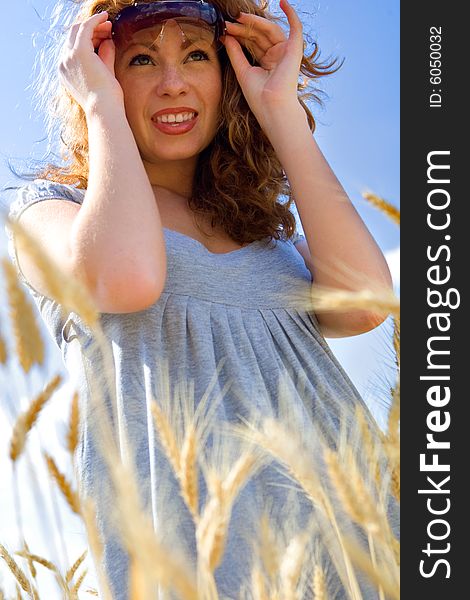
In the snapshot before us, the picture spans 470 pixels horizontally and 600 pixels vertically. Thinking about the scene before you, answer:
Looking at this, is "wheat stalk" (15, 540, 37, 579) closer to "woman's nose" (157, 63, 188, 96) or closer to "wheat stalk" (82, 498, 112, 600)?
"wheat stalk" (82, 498, 112, 600)

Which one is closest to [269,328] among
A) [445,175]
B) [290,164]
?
[290,164]

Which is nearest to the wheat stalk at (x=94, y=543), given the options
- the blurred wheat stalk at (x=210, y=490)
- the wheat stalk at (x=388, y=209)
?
the blurred wheat stalk at (x=210, y=490)

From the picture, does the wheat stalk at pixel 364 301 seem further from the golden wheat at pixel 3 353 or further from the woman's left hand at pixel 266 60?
the woman's left hand at pixel 266 60

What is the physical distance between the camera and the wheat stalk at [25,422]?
0.96m

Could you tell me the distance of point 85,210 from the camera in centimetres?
150

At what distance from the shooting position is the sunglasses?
1822mm

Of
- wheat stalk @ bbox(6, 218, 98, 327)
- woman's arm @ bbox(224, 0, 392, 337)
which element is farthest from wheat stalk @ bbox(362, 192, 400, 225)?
woman's arm @ bbox(224, 0, 392, 337)

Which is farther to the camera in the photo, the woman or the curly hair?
the curly hair

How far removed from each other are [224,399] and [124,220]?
40cm

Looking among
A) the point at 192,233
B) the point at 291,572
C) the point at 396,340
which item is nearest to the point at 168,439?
the point at 291,572

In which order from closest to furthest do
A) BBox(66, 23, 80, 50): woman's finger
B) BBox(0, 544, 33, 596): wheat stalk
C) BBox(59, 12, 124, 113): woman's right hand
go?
BBox(0, 544, 33, 596): wheat stalk → BBox(59, 12, 124, 113): woman's right hand → BBox(66, 23, 80, 50): woman's finger

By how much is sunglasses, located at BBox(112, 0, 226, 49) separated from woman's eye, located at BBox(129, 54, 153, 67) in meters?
0.04

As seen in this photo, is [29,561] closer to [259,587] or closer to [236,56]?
[259,587]

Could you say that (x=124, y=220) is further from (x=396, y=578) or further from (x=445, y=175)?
(x=396, y=578)
